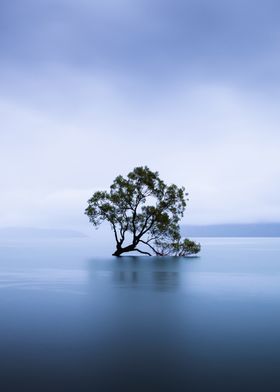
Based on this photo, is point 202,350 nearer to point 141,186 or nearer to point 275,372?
point 275,372

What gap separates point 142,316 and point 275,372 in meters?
6.61

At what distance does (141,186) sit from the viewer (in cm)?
4453

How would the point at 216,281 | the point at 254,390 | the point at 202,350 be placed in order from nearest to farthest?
the point at 254,390 → the point at 202,350 → the point at 216,281

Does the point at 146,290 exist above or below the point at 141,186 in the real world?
below

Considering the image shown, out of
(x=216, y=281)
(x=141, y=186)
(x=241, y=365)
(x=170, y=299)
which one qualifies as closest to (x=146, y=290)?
(x=170, y=299)

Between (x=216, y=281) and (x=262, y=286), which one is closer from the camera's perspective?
(x=262, y=286)

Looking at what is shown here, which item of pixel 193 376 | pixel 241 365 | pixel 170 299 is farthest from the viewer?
pixel 170 299

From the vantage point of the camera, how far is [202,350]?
31.9ft

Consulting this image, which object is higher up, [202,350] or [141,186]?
[141,186]

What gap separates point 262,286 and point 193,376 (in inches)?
705

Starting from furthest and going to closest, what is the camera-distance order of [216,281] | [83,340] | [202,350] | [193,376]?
1. [216,281]
2. [83,340]
3. [202,350]
4. [193,376]

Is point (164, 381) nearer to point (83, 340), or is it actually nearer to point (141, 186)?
point (83, 340)

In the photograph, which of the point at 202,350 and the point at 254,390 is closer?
the point at 254,390

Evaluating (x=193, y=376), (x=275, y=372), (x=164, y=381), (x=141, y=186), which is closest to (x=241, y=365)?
(x=275, y=372)
